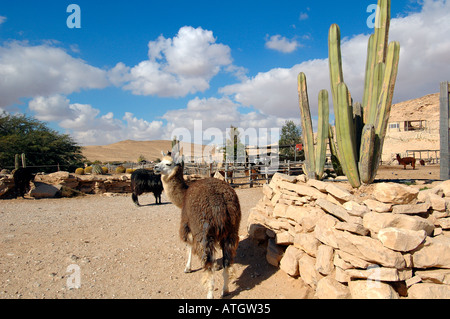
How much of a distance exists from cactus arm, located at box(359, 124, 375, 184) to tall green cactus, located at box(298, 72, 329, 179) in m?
1.15

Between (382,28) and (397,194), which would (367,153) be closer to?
→ (397,194)

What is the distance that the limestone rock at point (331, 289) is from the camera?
11.7 feet

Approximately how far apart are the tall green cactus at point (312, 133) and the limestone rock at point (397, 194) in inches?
102

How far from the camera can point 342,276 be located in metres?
3.71

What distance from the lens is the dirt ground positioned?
171 inches

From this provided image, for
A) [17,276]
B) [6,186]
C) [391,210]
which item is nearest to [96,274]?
[17,276]

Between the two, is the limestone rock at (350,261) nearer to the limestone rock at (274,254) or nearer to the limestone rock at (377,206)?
the limestone rock at (377,206)

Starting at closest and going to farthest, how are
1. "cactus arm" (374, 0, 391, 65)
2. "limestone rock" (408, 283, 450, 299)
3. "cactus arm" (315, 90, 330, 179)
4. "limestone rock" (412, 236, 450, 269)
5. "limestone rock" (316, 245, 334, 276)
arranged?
"limestone rock" (408, 283, 450, 299) → "limestone rock" (412, 236, 450, 269) → "limestone rock" (316, 245, 334, 276) → "cactus arm" (374, 0, 391, 65) → "cactus arm" (315, 90, 330, 179)

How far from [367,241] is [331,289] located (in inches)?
31.5

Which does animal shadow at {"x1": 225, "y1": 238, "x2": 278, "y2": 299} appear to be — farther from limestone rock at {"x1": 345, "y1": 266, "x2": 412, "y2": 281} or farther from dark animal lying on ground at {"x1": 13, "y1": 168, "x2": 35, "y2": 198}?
dark animal lying on ground at {"x1": 13, "y1": 168, "x2": 35, "y2": 198}

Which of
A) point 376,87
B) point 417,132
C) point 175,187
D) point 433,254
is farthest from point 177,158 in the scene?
point 417,132

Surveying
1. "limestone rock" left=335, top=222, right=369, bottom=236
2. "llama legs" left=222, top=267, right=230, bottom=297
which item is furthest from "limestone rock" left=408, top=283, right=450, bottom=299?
"llama legs" left=222, top=267, right=230, bottom=297

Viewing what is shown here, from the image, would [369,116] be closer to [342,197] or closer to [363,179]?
[363,179]

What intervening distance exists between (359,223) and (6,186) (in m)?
Result: 15.4
